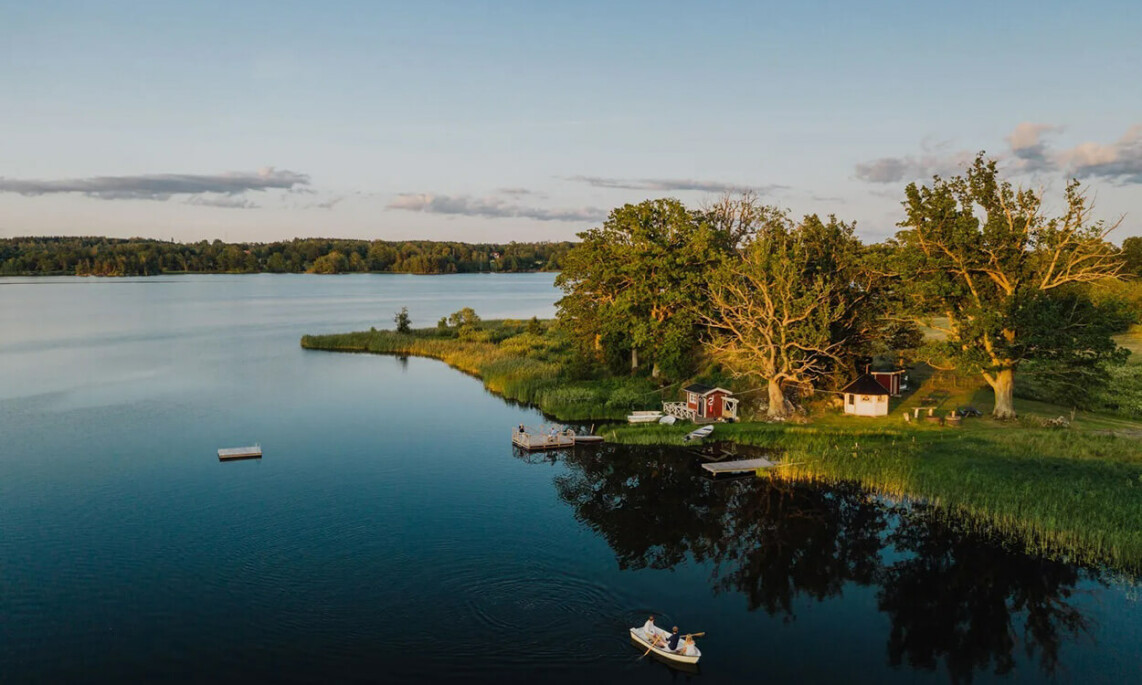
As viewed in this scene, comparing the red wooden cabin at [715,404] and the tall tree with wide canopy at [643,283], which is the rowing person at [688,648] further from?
the tall tree with wide canopy at [643,283]

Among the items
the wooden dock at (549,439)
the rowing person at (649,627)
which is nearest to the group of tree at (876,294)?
the wooden dock at (549,439)

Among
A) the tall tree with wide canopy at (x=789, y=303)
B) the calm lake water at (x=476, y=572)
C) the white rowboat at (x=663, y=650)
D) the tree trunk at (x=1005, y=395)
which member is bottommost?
A: the calm lake water at (x=476, y=572)

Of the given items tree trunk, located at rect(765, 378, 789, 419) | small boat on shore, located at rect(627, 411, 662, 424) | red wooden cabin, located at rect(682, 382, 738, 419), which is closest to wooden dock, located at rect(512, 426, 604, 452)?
small boat on shore, located at rect(627, 411, 662, 424)

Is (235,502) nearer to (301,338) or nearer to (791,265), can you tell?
(791,265)

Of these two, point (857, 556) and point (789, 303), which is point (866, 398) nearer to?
point (789, 303)

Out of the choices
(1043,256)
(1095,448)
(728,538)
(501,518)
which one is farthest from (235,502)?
(1043,256)

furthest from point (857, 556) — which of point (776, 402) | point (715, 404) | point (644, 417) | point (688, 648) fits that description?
point (644, 417)

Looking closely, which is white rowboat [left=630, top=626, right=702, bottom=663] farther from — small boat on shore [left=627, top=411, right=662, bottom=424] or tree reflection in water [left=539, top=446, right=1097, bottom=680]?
small boat on shore [left=627, top=411, right=662, bottom=424]

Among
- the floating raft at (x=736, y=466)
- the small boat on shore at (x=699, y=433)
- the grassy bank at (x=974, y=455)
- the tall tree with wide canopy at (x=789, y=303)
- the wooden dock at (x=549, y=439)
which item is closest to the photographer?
the grassy bank at (x=974, y=455)
